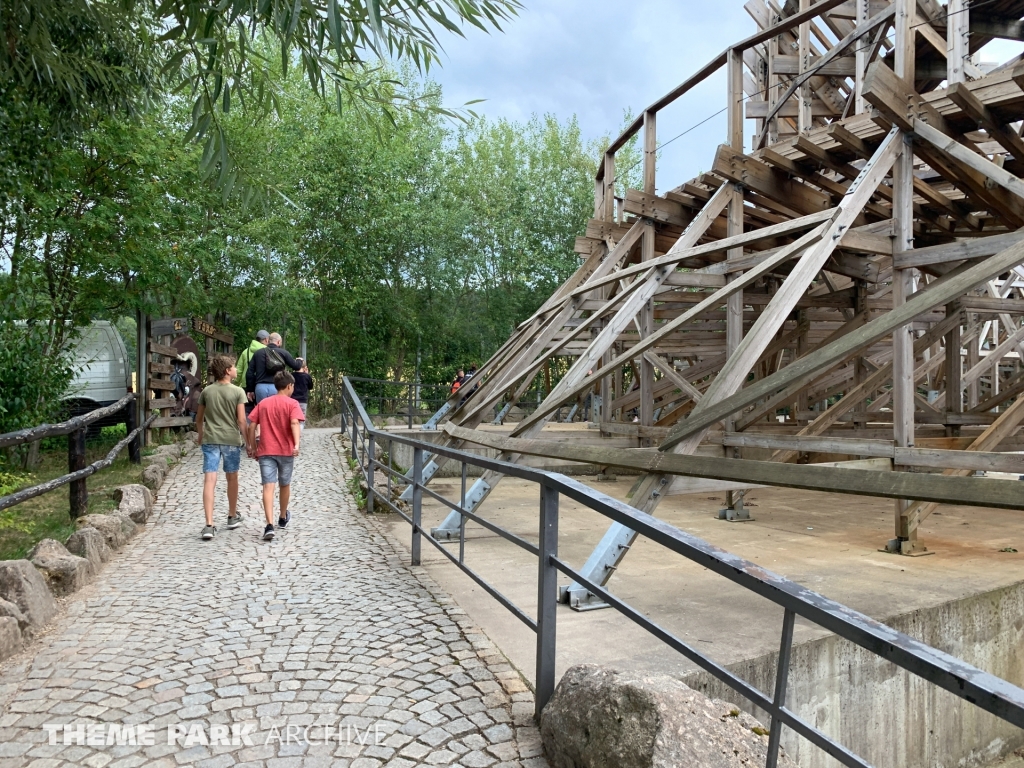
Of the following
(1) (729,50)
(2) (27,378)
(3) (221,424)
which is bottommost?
(3) (221,424)

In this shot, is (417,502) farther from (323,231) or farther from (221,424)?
(323,231)

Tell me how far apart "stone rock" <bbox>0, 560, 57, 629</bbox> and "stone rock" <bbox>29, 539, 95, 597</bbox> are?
0.49 m

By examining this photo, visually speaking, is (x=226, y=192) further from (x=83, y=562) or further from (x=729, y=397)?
(x=729, y=397)

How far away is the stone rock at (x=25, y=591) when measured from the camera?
3.46 m

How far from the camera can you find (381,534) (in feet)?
19.7

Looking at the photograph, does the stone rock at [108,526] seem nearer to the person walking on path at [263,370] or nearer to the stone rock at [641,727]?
the person walking on path at [263,370]

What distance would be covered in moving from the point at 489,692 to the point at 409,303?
1798 cm

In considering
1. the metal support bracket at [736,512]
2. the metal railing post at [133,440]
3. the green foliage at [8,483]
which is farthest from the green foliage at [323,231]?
the metal support bracket at [736,512]

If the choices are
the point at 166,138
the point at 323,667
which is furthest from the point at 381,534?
the point at 166,138

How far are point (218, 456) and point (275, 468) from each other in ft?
1.62

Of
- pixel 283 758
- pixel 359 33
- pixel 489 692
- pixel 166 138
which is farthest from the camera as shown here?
pixel 166 138

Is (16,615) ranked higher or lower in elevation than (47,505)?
higher

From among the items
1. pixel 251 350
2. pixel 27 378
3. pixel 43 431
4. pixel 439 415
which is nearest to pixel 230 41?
pixel 43 431

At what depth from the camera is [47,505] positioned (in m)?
6.79
